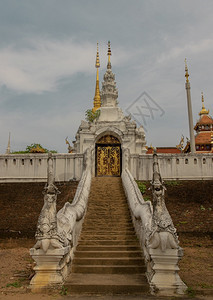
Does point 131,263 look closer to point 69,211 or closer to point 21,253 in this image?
point 69,211

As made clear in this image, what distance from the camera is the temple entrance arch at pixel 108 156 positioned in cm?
2216

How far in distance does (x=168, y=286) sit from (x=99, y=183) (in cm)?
1109

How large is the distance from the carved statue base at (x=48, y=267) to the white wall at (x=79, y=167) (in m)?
15.0

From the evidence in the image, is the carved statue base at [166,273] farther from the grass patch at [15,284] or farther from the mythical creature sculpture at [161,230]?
the grass patch at [15,284]

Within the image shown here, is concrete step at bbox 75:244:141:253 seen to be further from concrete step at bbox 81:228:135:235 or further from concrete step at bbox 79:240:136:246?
concrete step at bbox 81:228:135:235

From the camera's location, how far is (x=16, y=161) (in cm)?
2233

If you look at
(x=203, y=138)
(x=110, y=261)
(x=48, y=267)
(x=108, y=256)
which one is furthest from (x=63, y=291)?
(x=203, y=138)

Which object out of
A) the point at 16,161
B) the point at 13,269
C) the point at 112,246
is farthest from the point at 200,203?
the point at 16,161

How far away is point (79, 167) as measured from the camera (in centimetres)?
2166

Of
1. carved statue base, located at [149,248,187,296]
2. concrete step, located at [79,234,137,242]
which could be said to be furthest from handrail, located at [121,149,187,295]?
concrete step, located at [79,234,137,242]

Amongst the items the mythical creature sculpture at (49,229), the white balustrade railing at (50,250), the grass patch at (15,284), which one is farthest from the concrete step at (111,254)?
the grass patch at (15,284)

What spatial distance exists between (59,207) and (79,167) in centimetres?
628

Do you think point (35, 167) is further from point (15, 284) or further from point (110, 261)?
point (15, 284)

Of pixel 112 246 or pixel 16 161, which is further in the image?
pixel 16 161
